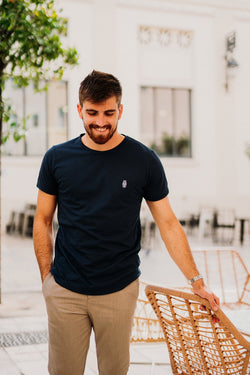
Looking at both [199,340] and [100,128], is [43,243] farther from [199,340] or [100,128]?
[199,340]

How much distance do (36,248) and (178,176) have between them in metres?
15.0

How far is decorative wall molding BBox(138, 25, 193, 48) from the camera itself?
17.0 m

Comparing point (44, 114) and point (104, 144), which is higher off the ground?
point (44, 114)

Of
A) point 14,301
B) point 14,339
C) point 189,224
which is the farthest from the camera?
point 189,224

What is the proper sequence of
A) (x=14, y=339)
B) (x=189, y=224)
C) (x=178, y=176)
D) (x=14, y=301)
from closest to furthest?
(x=14, y=339) → (x=14, y=301) → (x=189, y=224) → (x=178, y=176)

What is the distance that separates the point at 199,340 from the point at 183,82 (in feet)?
52.4

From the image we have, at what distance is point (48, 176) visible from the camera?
223 cm

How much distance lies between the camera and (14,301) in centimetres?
628

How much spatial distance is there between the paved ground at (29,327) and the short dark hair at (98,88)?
6.12 ft

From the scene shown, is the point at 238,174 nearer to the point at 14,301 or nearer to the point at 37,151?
the point at 37,151

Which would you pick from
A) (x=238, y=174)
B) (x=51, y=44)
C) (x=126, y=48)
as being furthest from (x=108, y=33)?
(x=51, y=44)

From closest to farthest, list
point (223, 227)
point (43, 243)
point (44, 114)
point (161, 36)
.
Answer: point (43, 243) < point (223, 227) < point (44, 114) < point (161, 36)

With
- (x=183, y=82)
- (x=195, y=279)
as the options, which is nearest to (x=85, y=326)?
(x=195, y=279)

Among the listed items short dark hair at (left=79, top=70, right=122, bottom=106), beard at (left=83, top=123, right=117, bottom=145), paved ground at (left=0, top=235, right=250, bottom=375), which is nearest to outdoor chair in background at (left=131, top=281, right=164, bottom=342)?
paved ground at (left=0, top=235, right=250, bottom=375)
